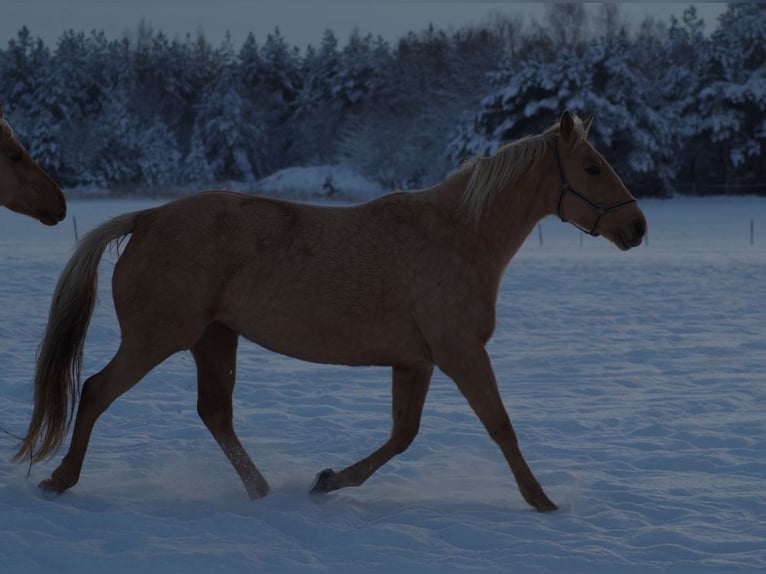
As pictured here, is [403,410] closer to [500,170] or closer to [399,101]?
[500,170]

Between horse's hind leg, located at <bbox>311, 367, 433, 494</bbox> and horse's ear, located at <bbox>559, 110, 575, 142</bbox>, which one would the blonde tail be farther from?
horse's ear, located at <bbox>559, 110, 575, 142</bbox>

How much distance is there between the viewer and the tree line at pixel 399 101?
1475 inches

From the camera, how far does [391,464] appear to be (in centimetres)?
508

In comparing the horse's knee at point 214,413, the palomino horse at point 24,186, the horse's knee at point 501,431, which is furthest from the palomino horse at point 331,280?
the palomino horse at point 24,186

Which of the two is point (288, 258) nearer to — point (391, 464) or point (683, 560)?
point (391, 464)

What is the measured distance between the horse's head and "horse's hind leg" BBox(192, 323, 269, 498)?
1.81m

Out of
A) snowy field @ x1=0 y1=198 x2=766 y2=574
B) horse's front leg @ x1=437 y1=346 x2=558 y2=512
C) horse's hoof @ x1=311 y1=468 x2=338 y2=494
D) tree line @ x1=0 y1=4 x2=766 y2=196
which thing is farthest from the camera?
tree line @ x1=0 y1=4 x2=766 y2=196

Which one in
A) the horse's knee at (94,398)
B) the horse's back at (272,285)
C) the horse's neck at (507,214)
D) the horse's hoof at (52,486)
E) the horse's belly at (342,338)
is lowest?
the horse's hoof at (52,486)

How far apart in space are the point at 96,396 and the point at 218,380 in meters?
0.65

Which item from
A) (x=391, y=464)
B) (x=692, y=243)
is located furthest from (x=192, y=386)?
(x=692, y=243)

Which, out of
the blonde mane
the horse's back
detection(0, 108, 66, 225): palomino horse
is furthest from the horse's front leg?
detection(0, 108, 66, 225): palomino horse

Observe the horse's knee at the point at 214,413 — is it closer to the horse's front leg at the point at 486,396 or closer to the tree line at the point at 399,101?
the horse's front leg at the point at 486,396

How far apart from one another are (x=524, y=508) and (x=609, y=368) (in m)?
3.95

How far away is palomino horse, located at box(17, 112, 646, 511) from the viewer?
13.6 feet
